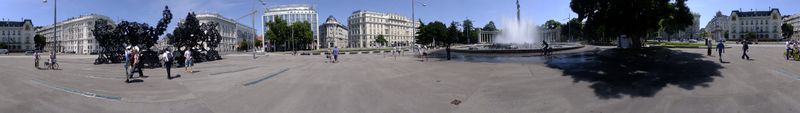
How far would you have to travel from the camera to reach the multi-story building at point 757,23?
164 metres

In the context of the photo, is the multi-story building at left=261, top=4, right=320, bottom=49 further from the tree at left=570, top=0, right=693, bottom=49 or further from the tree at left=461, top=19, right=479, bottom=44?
the tree at left=570, top=0, right=693, bottom=49

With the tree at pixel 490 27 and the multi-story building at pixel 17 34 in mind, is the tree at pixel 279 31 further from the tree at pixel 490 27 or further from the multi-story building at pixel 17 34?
the multi-story building at pixel 17 34

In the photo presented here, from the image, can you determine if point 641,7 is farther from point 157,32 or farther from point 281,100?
point 157,32

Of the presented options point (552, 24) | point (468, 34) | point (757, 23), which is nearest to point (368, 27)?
point (468, 34)

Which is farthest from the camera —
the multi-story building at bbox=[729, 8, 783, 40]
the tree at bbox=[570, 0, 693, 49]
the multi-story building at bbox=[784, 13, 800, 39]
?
the multi-story building at bbox=[784, 13, 800, 39]

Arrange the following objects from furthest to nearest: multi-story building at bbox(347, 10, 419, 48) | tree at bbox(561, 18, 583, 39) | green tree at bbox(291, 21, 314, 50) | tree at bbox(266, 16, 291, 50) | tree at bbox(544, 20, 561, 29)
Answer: multi-story building at bbox(347, 10, 419, 48) < tree at bbox(544, 20, 561, 29) < tree at bbox(561, 18, 583, 39) < green tree at bbox(291, 21, 314, 50) < tree at bbox(266, 16, 291, 50)

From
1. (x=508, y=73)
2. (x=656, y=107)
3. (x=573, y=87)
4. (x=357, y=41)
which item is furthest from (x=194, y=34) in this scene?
(x=357, y=41)

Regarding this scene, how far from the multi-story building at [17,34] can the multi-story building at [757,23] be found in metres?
251

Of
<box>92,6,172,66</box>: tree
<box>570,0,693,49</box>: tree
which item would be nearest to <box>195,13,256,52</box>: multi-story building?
<box>92,6,172,66</box>: tree

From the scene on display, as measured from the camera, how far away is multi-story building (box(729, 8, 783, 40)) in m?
164

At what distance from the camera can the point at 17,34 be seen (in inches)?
6841

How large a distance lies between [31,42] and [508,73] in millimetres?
207963

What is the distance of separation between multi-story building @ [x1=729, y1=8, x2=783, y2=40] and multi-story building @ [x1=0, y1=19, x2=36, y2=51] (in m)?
251

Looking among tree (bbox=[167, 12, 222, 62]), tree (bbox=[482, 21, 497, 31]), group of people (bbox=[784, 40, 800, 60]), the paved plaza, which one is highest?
tree (bbox=[482, 21, 497, 31])
